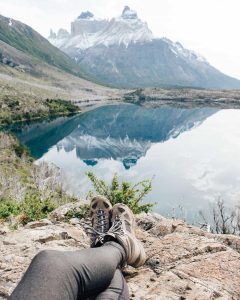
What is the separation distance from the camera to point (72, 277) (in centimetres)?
480

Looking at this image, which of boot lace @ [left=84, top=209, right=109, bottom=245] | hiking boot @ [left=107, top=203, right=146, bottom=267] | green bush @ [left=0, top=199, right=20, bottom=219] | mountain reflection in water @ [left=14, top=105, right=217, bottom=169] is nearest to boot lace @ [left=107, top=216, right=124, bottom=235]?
hiking boot @ [left=107, top=203, right=146, bottom=267]

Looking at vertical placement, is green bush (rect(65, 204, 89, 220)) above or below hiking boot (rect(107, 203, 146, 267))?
below

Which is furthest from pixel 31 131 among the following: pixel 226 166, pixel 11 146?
pixel 226 166

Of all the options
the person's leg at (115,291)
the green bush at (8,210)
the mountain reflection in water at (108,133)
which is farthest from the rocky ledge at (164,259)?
the mountain reflection in water at (108,133)

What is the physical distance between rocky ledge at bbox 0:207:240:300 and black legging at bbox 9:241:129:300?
42.7 inches

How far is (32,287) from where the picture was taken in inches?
173

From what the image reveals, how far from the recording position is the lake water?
54438mm

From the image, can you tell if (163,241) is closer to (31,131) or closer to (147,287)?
(147,287)

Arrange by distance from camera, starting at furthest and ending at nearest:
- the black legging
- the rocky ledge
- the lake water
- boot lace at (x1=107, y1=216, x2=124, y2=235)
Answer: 1. the lake water
2. boot lace at (x1=107, y1=216, x2=124, y2=235)
3. the rocky ledge
4. the black legging

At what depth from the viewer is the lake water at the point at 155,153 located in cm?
5444

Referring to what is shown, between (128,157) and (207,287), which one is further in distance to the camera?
(128,157)

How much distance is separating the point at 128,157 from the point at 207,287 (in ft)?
270

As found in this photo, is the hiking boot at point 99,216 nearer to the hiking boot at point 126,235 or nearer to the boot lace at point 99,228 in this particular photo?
the boot lace at point 99,228

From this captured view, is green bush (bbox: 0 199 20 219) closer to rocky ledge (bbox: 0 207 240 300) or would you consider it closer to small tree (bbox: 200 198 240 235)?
rocky ledge (bbox: 0 207 240 300)
